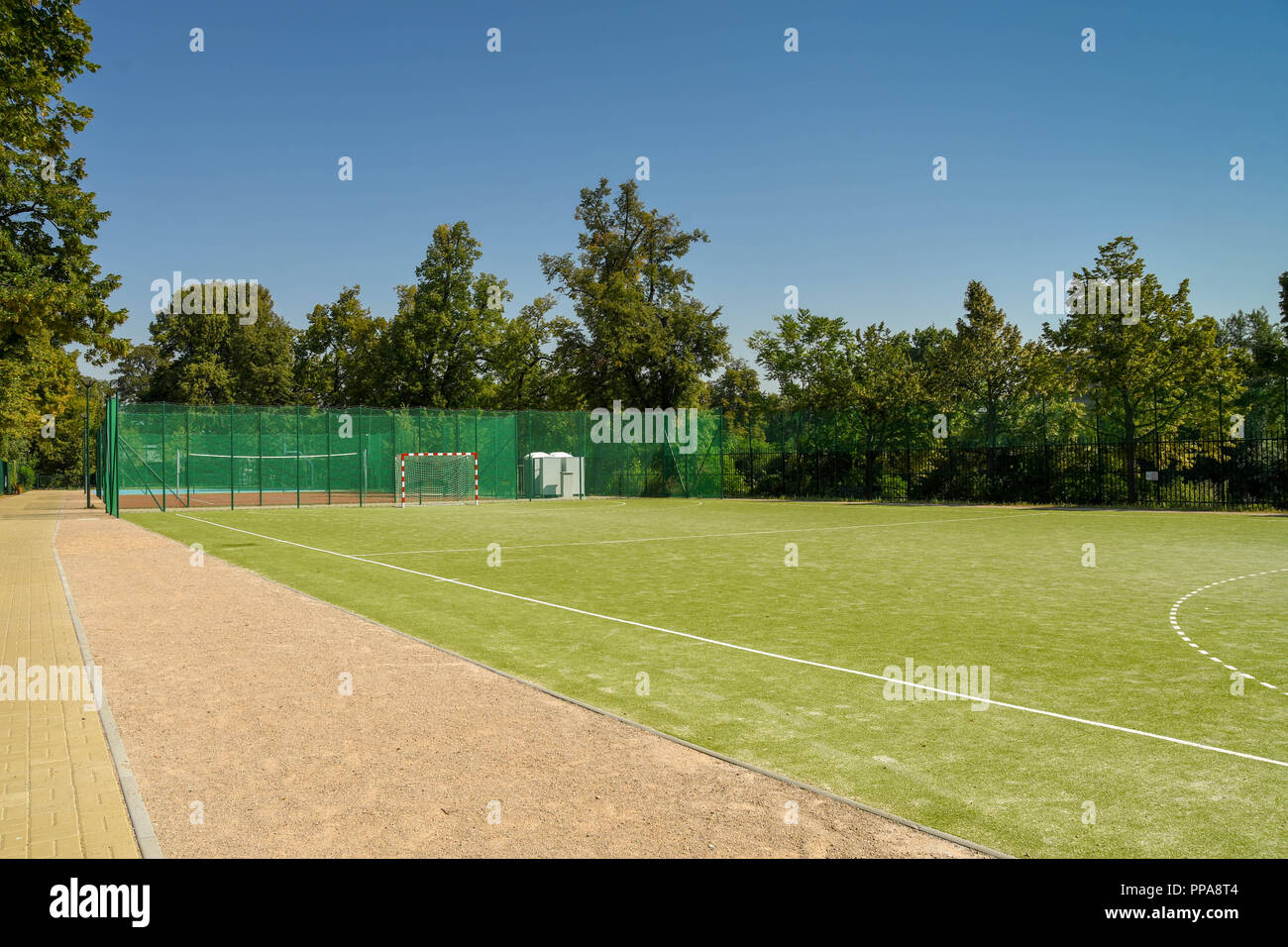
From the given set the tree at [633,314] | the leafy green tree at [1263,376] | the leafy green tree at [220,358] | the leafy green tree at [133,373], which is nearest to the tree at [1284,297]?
the leafy green tree at [1263,376]

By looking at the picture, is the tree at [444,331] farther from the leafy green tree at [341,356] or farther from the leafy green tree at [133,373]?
the leafy green tree at [133,373]

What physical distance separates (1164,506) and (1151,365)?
213 inches

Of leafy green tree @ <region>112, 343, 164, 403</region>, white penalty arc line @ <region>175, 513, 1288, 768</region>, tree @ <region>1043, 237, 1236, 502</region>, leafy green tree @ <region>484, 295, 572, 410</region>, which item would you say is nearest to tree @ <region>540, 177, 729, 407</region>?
leafy green tree @ <region>484, 295, 572, 410</region>

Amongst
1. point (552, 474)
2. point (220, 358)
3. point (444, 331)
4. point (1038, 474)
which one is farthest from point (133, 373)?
point (1038, 474)

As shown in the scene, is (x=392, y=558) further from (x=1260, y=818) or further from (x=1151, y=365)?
(x=1151, y=365)

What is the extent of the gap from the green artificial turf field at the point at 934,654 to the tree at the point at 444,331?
38.2 metres

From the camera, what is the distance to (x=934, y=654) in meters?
7.73

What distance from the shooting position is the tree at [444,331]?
55.6 metres

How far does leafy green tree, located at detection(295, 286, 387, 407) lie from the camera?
5956 cm

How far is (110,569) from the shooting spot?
1429 cm

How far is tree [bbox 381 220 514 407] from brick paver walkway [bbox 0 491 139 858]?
4750cm

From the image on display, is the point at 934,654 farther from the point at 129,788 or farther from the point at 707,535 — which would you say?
the point at 707,535

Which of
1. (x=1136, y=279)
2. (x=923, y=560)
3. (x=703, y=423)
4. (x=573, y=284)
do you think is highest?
(x=573, y=284)
